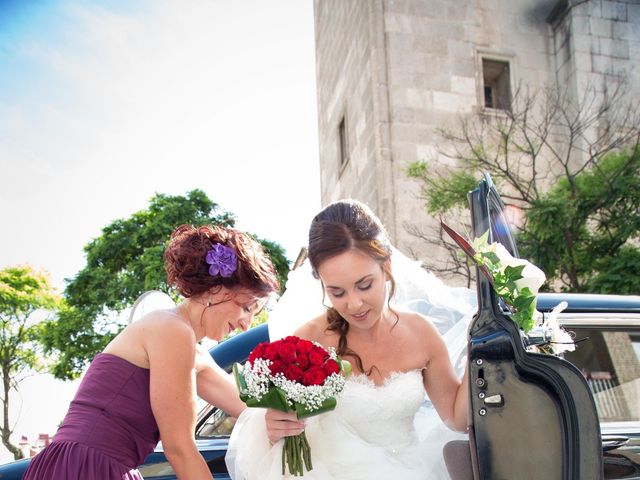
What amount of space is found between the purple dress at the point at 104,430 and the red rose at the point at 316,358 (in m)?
0.56

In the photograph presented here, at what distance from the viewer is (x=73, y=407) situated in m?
2.17

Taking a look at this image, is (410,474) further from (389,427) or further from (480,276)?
(480,276)

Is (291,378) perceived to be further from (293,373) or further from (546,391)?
(546,391)

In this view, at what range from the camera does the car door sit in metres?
1.87

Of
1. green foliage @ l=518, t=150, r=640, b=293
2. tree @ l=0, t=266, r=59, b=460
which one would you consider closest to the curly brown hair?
green foliage @ l=518, t=150, r=640, b=293

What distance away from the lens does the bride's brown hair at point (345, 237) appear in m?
2.48

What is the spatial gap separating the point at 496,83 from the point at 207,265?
14.2m

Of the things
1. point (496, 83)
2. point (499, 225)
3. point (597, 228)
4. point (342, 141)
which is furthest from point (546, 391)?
point (342, 141)

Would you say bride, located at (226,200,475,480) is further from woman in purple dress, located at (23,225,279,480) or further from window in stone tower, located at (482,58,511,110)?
window in stone tower, located at (482,58,511,110)

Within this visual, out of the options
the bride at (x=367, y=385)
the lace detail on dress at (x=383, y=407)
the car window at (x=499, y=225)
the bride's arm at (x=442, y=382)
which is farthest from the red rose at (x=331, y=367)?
the car window at (x=499, y=225)

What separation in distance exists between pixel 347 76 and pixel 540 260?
334 inches

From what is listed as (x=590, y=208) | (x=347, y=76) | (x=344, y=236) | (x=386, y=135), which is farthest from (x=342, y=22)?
(x=344, y=236)

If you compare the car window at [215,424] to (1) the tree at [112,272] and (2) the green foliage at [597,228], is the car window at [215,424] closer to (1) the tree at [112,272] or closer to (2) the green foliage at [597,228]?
(2) the green foliage at [597,228]

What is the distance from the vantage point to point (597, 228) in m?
9.59
